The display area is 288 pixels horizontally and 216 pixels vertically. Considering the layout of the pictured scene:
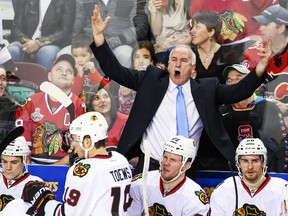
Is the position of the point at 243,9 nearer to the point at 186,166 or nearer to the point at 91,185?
the point at 186,166

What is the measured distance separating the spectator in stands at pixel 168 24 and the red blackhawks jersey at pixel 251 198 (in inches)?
61.3

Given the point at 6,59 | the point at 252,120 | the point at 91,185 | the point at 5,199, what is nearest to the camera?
the point at 91,185

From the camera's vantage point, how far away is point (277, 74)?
7984 mm

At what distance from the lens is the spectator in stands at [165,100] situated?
7.22 metres

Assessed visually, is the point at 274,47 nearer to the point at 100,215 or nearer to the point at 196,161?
the point at 196,161

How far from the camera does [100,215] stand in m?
6.22

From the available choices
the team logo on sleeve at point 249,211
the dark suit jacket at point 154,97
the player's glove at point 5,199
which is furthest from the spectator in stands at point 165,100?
the player's glove at point 5,199

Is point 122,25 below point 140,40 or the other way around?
the other way around

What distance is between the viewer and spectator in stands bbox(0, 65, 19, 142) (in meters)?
8.46

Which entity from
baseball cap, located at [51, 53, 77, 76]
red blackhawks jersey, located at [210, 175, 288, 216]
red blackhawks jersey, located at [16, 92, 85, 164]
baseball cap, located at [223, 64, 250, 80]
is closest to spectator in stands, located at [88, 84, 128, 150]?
red blackhawks jersey, located at [16, 92, 85, 164]

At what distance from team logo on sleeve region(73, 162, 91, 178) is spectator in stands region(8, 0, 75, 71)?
2.48m

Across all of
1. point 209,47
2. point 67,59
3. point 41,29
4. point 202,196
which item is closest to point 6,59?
point 41,29

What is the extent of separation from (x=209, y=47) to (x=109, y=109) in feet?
3.21

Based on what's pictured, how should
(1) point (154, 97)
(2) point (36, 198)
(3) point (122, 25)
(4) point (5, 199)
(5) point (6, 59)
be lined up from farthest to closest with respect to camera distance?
(5) point (6, 59) → (3) point (122, 25) → (4) point (5, 199) → (1) point (154, 97) → (2) point (36, 198)
